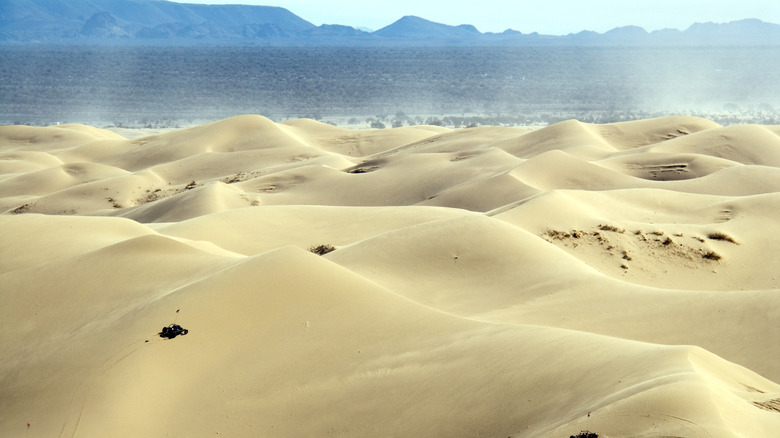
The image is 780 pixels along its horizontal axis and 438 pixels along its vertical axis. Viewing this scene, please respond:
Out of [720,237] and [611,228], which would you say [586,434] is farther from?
[720,237]

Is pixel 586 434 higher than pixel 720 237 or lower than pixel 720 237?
higher

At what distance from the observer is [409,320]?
27.2 ft

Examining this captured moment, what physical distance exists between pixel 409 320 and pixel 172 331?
7.53ft

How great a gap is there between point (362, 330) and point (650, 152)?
1750cm

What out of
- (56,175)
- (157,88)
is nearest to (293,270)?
(56,175)

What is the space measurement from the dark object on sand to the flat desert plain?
0.07m

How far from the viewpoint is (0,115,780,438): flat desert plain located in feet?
20.9

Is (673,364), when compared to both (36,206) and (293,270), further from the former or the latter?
(36,206)

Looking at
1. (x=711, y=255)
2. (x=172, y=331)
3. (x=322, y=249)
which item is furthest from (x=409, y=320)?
(x=711, y=255)

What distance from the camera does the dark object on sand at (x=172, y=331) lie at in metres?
7.92

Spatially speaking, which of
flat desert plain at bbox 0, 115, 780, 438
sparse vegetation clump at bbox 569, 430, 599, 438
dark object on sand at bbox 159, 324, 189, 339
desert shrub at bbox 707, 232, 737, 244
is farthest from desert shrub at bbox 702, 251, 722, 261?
sparse vegetation clump at bbox 569, 430, 599, 438

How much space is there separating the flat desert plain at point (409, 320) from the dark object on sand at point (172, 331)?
0.07 meters

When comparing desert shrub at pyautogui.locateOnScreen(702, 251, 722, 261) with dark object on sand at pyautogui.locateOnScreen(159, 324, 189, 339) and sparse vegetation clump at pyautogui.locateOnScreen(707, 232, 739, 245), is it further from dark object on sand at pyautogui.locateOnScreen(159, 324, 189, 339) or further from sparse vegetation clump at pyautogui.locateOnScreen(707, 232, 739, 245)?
dark object on sand at pyautogui.locateOnScreen(159, 324, 189, 339)

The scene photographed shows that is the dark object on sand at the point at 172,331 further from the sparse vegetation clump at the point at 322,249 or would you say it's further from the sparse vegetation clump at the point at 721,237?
the sparse vegetation clump at the point at 721,237
